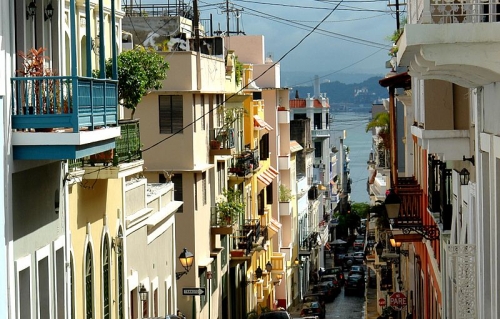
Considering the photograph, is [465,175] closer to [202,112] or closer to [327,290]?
[202,112]

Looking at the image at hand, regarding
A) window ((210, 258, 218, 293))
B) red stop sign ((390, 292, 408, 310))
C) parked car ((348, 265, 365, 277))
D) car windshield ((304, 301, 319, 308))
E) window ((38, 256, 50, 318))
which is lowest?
parked car ((348, 265, 365, 277))

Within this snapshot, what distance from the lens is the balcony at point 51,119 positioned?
11656mm

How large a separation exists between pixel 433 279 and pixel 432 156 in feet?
11.0

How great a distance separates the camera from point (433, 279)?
1015 inches

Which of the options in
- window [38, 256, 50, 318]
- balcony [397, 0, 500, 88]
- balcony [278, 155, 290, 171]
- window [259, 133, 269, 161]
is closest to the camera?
balcony [397, 0, 500, 88]

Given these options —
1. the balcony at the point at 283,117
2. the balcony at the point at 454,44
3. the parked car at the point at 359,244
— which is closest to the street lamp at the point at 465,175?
the balcony at the point at 454,44

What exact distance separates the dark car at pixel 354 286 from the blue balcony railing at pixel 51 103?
57200 millimetres

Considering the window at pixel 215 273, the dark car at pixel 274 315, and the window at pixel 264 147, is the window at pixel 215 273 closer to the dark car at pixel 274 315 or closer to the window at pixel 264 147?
the dark car at pixel 274 315

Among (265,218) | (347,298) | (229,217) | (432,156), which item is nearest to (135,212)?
(432,156)

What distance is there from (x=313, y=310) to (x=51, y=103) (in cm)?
3985

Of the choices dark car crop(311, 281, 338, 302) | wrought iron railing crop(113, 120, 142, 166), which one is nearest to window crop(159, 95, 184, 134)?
wrought iron railing crop(113, 120, 142, 166)

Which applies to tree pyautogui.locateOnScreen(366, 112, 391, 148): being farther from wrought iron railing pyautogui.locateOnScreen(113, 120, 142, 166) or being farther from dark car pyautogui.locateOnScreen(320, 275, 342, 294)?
wrought iron railing pyautogui.locateOnScreen(113, 120, 142, 166)

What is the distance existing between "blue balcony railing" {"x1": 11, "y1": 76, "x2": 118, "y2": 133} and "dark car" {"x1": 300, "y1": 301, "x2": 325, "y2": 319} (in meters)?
38.1

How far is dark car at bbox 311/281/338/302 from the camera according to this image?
65.7 metres
